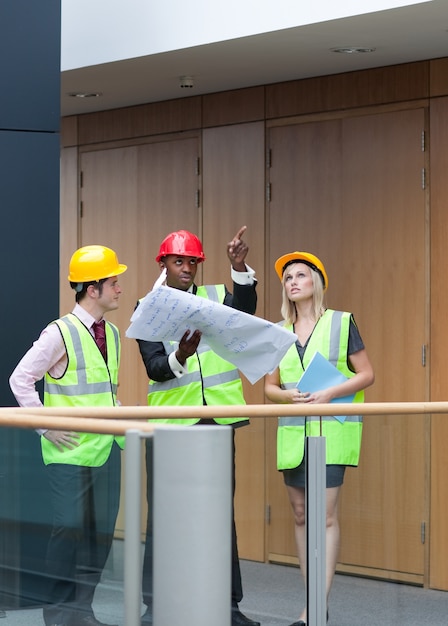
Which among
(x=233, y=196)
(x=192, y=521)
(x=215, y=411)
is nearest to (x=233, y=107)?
(x=233, y=196)

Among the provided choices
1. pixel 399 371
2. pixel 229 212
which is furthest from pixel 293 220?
pixel 399 371

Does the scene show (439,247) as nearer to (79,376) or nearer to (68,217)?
(79,376)

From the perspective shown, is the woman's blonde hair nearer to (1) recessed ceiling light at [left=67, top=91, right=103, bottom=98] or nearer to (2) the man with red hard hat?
(2) the man with red hard hat

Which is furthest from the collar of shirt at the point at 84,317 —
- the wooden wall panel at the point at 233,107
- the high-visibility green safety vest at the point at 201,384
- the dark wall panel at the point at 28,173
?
the wooden wall panel at the point at 233,107

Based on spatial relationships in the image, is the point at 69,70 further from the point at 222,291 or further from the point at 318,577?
the point at 318,577

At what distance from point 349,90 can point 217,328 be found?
2.68 meters

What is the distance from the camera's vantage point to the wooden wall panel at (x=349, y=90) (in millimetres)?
7336

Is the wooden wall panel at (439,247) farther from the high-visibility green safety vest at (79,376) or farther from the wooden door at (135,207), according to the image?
the high-visibility green safety vest at (79,376)

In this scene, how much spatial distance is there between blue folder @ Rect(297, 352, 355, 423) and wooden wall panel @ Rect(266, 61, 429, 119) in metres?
2.26

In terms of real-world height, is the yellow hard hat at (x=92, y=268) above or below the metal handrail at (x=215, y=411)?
above

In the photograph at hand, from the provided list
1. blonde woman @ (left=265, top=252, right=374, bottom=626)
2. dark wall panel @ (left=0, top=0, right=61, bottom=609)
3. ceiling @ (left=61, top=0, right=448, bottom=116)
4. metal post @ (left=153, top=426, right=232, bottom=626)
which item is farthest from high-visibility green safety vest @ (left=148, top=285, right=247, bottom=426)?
metal post @ (left=153, top=426, right=232, bottom=626)

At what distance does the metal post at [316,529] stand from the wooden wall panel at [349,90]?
3130mm

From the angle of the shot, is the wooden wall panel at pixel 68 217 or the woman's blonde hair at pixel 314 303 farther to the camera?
the wooden wall panel at pixel 68 217

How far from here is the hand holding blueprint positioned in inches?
209
